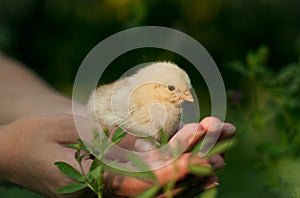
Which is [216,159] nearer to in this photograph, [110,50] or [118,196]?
[118,196]

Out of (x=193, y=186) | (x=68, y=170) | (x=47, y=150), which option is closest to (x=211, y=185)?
(x=193, y=186)

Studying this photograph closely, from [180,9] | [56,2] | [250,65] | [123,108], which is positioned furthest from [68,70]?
[123,108]

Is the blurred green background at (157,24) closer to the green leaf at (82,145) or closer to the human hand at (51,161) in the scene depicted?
the human hand at (51,161)

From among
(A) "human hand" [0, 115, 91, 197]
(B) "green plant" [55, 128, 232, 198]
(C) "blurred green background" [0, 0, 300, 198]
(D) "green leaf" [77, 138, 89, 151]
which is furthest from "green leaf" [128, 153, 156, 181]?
(C) "blurred green background" [0, 0, 300, 198]

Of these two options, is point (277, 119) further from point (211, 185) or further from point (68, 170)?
point (68, 170)

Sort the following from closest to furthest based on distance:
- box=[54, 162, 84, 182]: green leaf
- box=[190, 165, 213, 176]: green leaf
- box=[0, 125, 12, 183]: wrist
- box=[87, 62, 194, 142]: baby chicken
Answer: box=[190, 165, 213, 176]: green leaf → box=[54, 162, 84, 182]: green leaf → box=[87, 62, 194, 142]: baby chicken → box=[0, 125, 12, 183]: wrist

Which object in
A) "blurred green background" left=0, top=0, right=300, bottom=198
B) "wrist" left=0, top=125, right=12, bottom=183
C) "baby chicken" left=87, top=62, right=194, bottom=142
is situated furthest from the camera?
"blurred green background" left=0, top=0, right=300, bottom=198

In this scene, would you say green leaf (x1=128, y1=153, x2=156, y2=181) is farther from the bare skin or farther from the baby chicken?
the baby chicken
